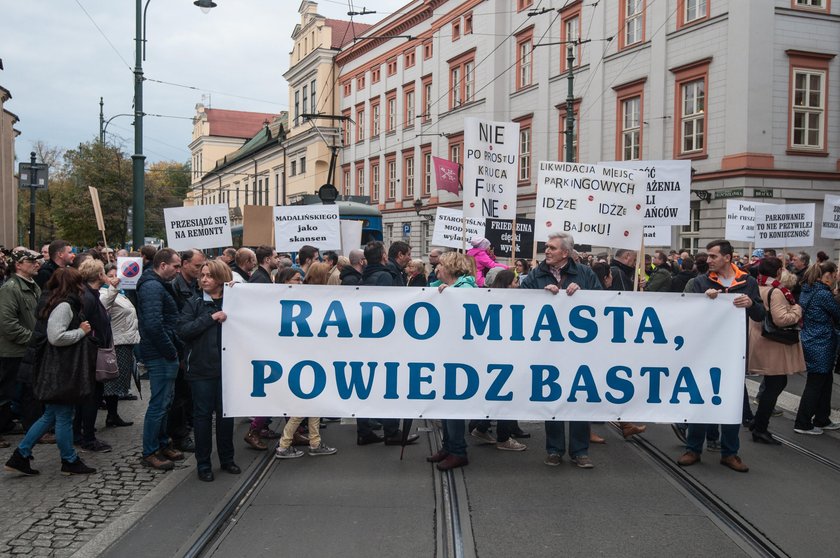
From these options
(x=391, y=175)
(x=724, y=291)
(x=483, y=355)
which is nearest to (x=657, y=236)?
(x=724, y=291)

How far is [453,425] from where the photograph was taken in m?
7.04

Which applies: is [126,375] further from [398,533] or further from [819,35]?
[819,35]

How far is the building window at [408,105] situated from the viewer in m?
49.2

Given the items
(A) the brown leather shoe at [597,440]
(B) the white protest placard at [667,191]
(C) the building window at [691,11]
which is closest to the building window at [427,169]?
(C) the building window at [691,11]

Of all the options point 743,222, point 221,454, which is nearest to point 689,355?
point 221,454

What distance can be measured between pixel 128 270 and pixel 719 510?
Result: 388 inches

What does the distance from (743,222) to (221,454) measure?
13623 mm

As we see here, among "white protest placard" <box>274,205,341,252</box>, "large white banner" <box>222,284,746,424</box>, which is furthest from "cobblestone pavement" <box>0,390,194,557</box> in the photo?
"white protest placard" <box>274,205,341,252</box>

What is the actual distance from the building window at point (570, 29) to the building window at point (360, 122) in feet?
82.6

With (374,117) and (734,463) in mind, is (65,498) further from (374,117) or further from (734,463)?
(374,117)

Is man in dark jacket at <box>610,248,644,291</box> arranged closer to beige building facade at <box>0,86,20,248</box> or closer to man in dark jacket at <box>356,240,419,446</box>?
man in dark jacket at <box>356,240,419,446</box>

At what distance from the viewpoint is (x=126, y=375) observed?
9.20 m

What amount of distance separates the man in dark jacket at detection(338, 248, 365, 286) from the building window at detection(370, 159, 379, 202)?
4528 cm

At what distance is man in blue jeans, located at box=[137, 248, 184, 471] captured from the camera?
22.6 ft
